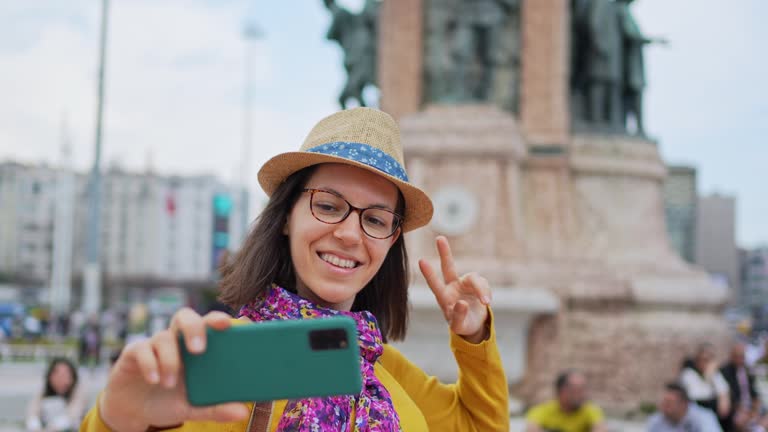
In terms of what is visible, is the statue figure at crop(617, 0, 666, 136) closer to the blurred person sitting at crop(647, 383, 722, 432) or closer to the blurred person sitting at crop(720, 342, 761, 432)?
the blurred person sitting at crop(720, 342, 761, 432)

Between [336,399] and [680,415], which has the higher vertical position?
[336,399]

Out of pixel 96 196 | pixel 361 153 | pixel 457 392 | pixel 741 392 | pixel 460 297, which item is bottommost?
pixel 741 392

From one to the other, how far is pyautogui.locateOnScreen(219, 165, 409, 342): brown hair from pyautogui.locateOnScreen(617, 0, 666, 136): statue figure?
1183 centimetres

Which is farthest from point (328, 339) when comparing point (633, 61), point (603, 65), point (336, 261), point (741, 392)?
point (633, 61)

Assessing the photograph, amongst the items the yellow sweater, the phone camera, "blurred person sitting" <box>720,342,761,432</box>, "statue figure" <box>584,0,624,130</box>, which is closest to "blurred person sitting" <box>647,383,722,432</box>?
"blurred person sitting" <box>720,342,761,432</box>

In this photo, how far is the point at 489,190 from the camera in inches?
438

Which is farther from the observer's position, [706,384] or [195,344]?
[706,384]

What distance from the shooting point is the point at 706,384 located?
24.3 feet

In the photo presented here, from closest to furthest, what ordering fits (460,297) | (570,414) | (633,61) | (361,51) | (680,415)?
(460,297) → (680,415) → (570,414) → (633,61) → (361,51)

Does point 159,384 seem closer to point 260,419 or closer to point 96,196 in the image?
point 260,419

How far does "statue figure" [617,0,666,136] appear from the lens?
43.9 ft

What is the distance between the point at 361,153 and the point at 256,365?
73 centimetres

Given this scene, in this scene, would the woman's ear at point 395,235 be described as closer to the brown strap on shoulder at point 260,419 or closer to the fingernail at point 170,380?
the brown strap on shoulder at point 260,419

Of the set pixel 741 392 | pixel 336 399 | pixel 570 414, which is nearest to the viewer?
pixel 336 399
